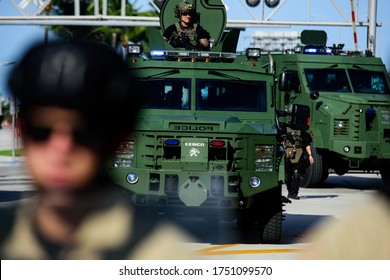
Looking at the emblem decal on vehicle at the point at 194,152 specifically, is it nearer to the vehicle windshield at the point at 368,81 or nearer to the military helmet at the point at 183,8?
the military helmet at the point at 183,8

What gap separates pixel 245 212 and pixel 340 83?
8.63m

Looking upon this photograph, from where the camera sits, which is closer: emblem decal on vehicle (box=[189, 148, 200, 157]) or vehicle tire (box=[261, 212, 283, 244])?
emblem decal on vehicle (box=[189, 148, 200, 157])

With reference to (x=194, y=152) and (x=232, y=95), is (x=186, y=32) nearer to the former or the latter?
(x=232, y=95)

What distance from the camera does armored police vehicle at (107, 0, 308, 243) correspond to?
10.3m

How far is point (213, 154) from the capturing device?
10.6 meters

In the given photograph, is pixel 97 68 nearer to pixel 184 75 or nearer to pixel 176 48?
pixel 184 75

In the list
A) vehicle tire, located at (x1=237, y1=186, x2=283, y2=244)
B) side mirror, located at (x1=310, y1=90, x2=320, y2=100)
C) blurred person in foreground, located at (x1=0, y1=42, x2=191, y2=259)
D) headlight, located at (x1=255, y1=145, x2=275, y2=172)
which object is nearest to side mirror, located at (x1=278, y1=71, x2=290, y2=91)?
headlight, located at (x1=255, y1=145, x2=275, y2=172)

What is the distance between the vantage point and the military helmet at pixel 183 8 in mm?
13312

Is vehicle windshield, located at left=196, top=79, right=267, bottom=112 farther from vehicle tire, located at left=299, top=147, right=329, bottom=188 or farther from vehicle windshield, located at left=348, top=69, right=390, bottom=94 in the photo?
vehicle tire, located at left=299, top=147, right=329, bottom=188

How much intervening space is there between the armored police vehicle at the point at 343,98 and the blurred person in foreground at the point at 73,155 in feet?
55.8

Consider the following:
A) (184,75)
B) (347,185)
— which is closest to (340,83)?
(347,185)

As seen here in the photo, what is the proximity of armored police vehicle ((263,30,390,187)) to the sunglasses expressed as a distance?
671 inches

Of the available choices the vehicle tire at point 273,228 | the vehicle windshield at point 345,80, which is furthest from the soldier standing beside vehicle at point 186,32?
the vehicle windshield at point 345,80

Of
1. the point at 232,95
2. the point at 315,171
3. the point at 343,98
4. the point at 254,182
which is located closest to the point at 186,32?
the point at 232,95
